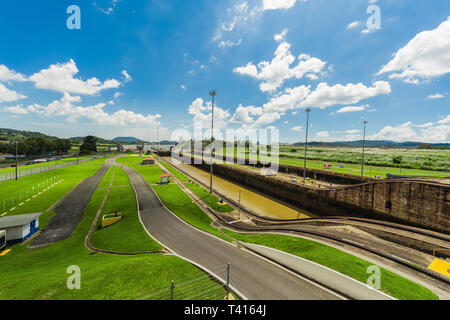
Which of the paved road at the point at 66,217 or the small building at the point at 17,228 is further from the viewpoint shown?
the paved road at the point at 66,217

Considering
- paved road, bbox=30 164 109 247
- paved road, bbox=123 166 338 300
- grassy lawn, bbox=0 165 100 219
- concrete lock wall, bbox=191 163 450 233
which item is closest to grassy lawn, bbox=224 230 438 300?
paved road, bbox=123 166 338 300

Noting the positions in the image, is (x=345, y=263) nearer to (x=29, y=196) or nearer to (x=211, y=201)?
(x=211, y=201)

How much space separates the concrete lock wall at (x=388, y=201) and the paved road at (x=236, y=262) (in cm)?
2064

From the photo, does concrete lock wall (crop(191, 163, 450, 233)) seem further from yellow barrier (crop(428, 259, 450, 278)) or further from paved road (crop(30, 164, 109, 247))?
paved road (crop(30, 164, 109, 247))

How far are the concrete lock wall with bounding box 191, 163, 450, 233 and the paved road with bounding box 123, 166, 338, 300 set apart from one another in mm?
20639

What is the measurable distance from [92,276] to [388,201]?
32.5 m

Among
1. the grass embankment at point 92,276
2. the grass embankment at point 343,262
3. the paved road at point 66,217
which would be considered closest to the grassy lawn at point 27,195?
the paved road at point 66,217

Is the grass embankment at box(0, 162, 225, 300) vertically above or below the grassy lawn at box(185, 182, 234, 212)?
above

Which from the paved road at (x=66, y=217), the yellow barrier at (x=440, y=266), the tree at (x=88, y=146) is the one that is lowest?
the paved road at (x=66, y=217)

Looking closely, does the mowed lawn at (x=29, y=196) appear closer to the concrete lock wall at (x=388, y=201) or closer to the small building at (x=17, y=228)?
the small building at (x=17, y=228)

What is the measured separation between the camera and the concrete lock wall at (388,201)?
742 inches

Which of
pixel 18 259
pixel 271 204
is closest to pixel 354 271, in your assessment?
pixel 18 259

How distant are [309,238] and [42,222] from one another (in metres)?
31.4

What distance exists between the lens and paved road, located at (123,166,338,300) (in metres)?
9.16
